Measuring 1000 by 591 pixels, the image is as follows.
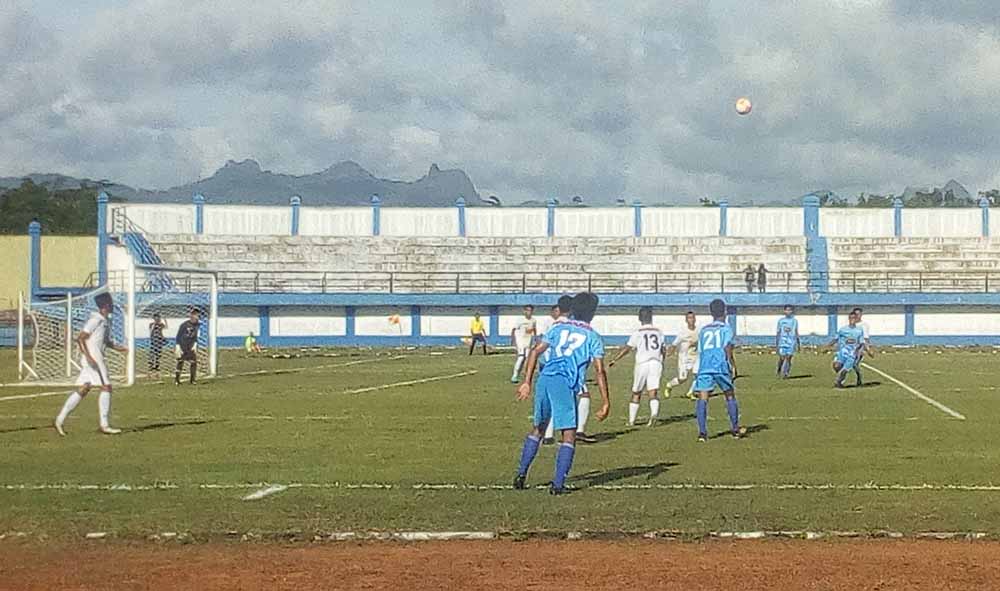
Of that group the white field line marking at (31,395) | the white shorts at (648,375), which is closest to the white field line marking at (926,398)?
the white shorts at (648,375)

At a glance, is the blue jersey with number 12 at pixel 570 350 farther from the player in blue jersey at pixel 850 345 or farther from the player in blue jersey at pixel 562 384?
the player in blue jersey at pixel 850 345

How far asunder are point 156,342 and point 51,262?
3797 centimetres

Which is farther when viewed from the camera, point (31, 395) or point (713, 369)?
point (31, 395)

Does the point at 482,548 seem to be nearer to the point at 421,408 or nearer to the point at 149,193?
the point at 421,408

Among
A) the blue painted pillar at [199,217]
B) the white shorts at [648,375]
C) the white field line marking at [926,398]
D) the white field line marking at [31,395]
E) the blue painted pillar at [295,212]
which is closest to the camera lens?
the white shorts at [648,375]

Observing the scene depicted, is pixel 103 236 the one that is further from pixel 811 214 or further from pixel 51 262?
pixel 811 214

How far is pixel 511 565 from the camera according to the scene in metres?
9.98

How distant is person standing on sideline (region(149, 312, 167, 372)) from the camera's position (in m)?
38.1

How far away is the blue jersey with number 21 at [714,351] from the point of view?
18.9 metres

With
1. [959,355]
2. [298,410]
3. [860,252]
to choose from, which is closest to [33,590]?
[298,410]

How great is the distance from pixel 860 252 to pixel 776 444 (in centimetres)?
5341

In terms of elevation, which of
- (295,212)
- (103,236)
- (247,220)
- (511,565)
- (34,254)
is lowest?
(511,565)

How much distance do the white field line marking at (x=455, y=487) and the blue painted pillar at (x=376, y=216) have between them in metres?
58.4

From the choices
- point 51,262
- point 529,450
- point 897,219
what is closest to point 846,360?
point 529,450
